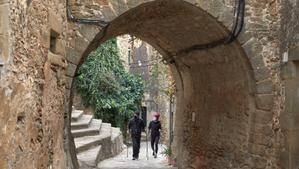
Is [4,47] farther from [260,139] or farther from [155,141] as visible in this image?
[155,141]

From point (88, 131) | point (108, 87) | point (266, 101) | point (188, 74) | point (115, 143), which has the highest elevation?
point (108, 87)

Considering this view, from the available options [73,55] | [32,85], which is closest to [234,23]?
[73,55]

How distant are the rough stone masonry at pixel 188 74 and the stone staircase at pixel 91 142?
1842 mm

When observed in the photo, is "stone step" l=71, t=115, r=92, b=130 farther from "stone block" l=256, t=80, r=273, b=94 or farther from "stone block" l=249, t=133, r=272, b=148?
"stone block" l=256, t=80, r=273, b=94

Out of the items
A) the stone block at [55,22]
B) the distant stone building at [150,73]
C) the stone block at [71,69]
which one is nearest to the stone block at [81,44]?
the stone block at [71,69]

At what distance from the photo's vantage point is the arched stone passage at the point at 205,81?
5910 millimetres

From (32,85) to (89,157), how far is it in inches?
207

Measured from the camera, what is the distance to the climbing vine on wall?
1546cm

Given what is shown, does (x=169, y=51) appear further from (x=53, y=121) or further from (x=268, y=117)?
(x=53, y=121)

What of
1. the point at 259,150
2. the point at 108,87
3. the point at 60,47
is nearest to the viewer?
the point at 60,47

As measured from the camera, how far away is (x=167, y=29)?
7.07 metres

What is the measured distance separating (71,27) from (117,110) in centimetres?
1151

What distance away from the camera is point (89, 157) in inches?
344

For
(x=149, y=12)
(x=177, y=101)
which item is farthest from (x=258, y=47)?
(x=177, y=101)
